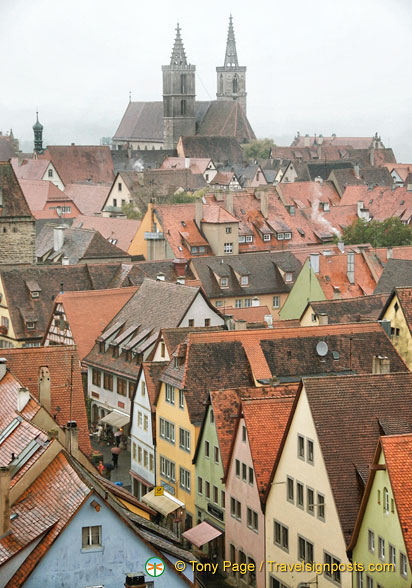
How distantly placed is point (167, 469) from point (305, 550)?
13.9 m

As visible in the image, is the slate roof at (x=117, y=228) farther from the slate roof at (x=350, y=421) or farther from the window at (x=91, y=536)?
the window at (x=91, y=536)

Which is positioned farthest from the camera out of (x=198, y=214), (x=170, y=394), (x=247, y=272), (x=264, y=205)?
(x=264, y=205)

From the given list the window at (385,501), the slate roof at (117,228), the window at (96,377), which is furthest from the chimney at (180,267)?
the window at (385,501)

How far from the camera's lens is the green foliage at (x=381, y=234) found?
101 m

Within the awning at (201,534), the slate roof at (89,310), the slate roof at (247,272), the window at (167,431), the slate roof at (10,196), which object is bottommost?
the awning at (201,534)

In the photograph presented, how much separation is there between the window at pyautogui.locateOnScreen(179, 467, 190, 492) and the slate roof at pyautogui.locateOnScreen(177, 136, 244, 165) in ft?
475

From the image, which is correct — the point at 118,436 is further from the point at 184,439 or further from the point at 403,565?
the point at 403,565

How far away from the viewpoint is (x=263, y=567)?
1594 inches

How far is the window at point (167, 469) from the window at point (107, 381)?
11.7 metres

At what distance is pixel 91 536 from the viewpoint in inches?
1227

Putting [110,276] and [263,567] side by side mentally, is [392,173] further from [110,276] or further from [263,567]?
[263,567]

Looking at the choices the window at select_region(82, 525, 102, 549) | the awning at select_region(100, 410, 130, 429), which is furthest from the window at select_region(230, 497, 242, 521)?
the awning at select_region(100, 410, 130, 429)

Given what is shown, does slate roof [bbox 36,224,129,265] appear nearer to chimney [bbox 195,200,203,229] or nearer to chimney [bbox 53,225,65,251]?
chimney [bbox 53,225,65,251]

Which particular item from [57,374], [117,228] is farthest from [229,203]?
[57,374]
